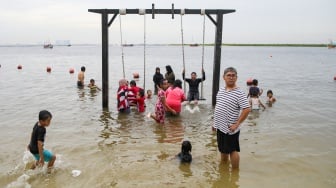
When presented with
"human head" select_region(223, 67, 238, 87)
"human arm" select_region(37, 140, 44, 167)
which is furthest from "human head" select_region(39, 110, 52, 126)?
"human head" select_region(223, 67, 238, 87)

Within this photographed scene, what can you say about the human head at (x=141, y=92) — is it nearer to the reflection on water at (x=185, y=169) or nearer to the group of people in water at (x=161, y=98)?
the group of people in water at (x=161, y=98)

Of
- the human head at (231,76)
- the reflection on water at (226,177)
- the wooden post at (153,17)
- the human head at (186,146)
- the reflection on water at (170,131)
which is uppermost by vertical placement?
the wooden post at (153,17)

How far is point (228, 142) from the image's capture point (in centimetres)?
608

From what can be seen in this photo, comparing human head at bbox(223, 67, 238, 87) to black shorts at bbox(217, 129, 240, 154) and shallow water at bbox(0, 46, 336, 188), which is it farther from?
shallow water at bbox(0, 46, 336, 188)

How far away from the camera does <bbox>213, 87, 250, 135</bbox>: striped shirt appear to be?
575cm

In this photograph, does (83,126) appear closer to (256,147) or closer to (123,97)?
(123,97)

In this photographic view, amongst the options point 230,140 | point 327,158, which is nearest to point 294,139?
point 327,158

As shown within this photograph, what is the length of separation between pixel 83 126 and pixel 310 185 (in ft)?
22.7

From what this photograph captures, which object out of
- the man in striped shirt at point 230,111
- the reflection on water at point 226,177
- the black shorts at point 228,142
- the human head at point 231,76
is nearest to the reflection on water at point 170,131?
the reflection on water at point 226,177

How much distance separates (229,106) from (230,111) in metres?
0.09

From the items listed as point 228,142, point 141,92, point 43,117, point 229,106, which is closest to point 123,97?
point 141,92

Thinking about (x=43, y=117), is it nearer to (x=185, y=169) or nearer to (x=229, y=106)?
(x=185, y=169)

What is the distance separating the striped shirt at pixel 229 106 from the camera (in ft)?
18.9

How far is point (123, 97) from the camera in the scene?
11547mm
